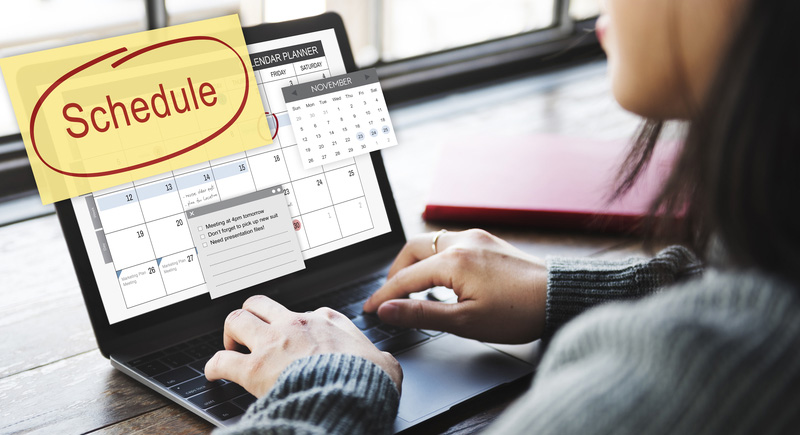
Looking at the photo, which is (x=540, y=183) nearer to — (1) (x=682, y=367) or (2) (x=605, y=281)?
(2) (x=605, y=281)

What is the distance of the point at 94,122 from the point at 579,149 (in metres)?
0.80

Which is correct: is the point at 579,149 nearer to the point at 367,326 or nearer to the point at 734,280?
the point at 367,326

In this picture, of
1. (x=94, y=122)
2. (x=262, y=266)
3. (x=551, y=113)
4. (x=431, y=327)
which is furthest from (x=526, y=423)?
(x=551, y=113)

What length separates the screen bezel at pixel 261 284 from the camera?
2.41 feet

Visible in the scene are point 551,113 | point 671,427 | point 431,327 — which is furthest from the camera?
point 551,113

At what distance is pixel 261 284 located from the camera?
32.6 inches

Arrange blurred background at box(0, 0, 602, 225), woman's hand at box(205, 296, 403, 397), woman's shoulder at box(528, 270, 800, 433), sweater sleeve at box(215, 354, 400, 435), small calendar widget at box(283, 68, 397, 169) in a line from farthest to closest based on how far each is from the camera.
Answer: blurred background at box(0, 0, 602, 225)
small calendar widget at box(283, 68, 397, 169)
woman's hand at box(205, 296, 403, 397)
sweater sleeve at box(215, 354, 400, 435)
woman's shoulder at box(528, 270, 800, 433)

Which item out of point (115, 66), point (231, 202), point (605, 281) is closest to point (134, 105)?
point (115, 66)

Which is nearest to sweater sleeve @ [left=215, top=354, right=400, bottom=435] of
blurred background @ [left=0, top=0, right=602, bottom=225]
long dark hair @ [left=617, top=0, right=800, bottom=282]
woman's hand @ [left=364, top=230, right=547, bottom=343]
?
woman's hand @ [left=364, top=230, right=547, bottom=343]

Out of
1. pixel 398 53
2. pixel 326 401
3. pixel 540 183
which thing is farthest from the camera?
pixel 398 53

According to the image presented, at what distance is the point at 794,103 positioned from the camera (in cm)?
38

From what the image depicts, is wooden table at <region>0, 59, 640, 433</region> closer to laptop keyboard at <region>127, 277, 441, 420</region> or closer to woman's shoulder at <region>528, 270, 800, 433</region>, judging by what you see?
laptop keyboard at <region>127, 277, 441, 420</region>

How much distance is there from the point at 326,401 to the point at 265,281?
12.5 inches

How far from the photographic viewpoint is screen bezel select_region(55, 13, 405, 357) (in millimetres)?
735
